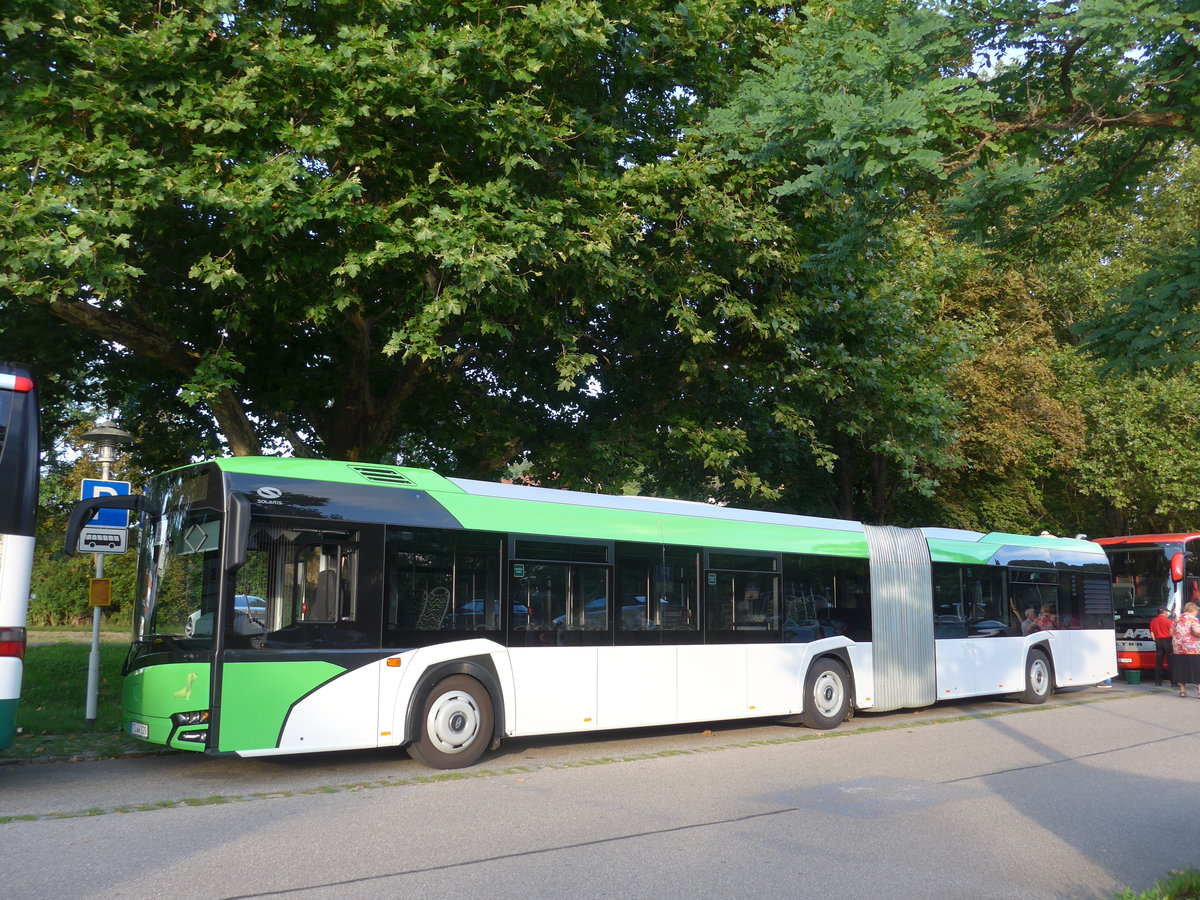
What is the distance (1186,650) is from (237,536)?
17.7m

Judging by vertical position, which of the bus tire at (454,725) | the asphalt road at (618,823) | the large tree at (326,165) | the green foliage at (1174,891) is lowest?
the asphalt road at (618,823)

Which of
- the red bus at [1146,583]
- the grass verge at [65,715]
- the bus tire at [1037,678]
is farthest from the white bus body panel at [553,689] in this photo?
the red bus at [1146,583]

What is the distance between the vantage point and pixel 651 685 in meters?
11.8

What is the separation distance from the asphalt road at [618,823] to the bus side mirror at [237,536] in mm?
1955

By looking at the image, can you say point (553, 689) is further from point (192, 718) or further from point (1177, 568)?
point (1177, 568)

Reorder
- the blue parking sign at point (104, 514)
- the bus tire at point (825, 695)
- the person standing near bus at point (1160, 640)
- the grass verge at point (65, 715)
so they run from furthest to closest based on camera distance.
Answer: the person standing near bus at point (1160, 640) < the bus tire at point (825, 695) < the blue parking sign at point (104, 514) < the grass verge at point (65, 715)

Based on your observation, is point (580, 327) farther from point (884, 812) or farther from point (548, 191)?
point (884, 812)

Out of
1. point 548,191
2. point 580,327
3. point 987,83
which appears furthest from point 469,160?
point 987,83

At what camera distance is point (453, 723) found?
33.3ft

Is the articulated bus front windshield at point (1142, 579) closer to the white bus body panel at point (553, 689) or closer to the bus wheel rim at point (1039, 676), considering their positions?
the bus wheel rim at point (1039, 676)

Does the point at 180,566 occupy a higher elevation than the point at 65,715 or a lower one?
higher

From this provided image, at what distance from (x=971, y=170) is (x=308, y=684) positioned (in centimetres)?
732

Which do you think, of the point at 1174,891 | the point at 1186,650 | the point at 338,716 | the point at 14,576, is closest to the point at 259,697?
the point at 338,716

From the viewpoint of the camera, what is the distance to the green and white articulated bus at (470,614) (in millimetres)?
9023
